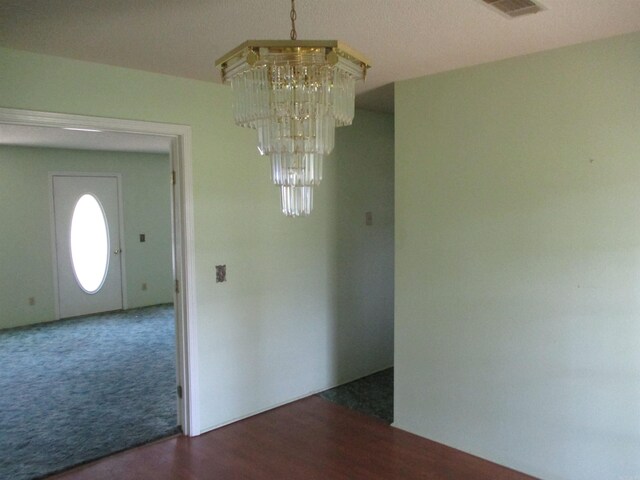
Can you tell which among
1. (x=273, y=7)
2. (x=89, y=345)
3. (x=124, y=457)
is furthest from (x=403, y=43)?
(x=89, y=345)

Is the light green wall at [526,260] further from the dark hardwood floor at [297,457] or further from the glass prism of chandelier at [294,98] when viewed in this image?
the glass prism of chandelier at [294,98]

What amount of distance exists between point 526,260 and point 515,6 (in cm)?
136

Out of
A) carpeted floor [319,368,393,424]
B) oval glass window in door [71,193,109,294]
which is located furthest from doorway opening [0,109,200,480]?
oval glass window in door [71,193,109,294]

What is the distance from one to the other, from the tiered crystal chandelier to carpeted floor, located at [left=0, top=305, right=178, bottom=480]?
251 centimetres

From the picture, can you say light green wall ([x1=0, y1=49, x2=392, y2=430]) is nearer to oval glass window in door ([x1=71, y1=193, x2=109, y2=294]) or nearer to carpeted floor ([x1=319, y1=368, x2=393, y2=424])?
carpeted floor ([x1=319, y1=368, x2=393, y2=424])

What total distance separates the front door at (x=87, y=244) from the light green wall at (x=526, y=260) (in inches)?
195

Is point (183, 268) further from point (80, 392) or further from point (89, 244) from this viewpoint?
point (89, 244)

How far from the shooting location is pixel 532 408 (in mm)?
2775

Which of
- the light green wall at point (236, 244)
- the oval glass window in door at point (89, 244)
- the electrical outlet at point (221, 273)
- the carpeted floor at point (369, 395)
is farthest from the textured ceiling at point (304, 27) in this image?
the oval glass window in door at point (89, 244)

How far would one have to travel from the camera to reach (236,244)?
136 inches

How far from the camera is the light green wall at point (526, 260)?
96.6 inches

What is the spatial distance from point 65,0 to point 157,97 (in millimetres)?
1155

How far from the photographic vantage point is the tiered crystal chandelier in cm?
134

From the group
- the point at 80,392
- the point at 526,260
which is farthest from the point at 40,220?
the point at 526,260
